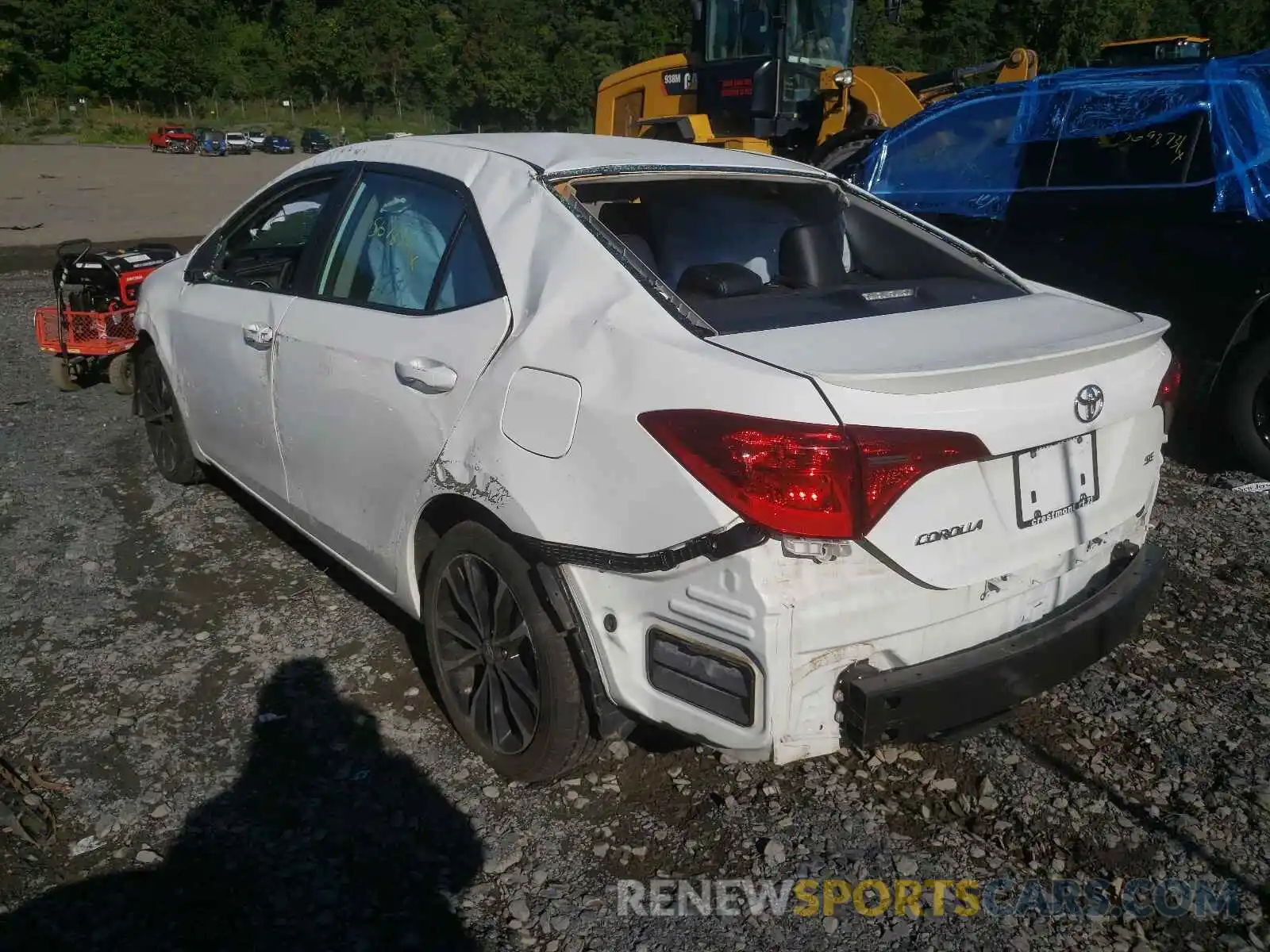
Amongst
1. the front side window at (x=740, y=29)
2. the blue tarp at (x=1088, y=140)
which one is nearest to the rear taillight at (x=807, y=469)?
the blue tarp at (x=1088, y=140)

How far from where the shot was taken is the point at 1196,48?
8.59 m

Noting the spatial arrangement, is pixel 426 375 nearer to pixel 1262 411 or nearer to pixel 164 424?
pixel 164 424

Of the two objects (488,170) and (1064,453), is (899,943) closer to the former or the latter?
(1064,453)

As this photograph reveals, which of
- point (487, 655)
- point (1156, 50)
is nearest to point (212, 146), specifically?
point (1156, 50)

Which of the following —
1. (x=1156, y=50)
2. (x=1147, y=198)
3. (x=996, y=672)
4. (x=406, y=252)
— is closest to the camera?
(x=996, y=672)

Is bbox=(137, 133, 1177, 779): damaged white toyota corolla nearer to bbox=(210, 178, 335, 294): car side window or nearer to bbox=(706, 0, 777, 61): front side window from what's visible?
bbox=(210, 178, 335, 294): car side window

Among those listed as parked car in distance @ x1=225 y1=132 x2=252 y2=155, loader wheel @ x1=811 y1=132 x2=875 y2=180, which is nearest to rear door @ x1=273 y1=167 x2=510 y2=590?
loader wheel @ x1=811 y1=132 x2=875 y2=180

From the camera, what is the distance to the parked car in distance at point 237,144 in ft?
152

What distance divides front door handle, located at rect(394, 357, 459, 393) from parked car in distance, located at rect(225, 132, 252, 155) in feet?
161

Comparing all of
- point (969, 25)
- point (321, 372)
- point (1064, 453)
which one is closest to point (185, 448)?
point (321, 372)

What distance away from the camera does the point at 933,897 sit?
2.46 meters

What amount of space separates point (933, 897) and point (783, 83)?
923 cm

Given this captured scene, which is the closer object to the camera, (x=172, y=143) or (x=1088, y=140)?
(x=1088, y=140)

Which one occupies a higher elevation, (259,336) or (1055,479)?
(259,336)
